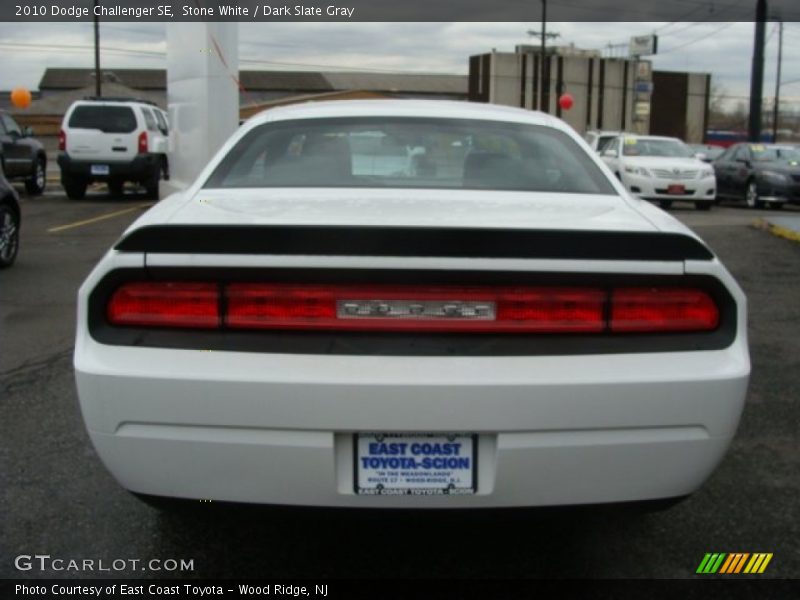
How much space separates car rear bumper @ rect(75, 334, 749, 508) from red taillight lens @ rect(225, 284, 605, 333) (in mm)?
97

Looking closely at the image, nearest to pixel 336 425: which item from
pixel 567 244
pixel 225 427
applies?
pixel 225 427

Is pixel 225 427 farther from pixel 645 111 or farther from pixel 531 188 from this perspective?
pixel 645 111

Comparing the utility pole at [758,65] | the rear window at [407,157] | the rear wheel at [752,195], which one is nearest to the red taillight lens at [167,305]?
the rear window at [407,157]

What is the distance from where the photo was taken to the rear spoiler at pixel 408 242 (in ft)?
7.86

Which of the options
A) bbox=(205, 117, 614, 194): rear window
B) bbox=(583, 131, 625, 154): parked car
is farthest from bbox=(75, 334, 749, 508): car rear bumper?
bbox=(583, 131, 625, 154): parked car

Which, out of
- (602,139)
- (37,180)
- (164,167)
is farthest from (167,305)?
(602,139)

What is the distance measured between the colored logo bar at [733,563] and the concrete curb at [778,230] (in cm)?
890

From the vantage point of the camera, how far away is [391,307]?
7.97ft

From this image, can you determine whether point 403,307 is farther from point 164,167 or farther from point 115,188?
point 115,188

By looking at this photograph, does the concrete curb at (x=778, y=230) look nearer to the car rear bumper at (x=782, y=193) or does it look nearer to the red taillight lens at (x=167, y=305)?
the car rear bumper at (x=782, y=193)

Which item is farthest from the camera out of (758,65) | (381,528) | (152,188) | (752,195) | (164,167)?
(758,65)

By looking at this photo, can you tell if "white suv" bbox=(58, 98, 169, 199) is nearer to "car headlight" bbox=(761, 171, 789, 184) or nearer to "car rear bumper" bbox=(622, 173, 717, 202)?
"car rear bumper" bbox=(622, 173, 717, 202)

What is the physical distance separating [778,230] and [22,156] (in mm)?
13298

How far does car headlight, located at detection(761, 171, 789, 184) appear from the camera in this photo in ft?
61.3
